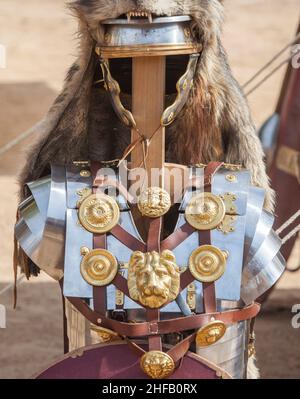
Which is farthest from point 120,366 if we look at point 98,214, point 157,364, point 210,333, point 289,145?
point 289,145

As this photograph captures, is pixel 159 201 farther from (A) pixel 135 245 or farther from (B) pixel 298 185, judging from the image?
(B) pixel 298 185

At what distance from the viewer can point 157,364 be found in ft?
→ 7.69

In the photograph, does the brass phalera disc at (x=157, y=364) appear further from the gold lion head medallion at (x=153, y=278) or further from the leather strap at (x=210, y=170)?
the leather strap at (x=210, y=170)

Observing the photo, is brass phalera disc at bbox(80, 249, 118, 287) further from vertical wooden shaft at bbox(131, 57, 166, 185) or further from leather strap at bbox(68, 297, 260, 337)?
vertical wooden shaft at bbox(131, 57, 166, 185)

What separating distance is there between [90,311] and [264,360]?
168 centimetres

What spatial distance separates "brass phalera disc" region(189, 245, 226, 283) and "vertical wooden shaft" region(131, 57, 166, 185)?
0.73 feet

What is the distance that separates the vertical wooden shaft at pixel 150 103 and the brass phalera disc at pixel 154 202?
0.08m

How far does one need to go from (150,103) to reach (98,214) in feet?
0.89

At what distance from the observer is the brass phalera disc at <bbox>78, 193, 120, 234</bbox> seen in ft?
7.88

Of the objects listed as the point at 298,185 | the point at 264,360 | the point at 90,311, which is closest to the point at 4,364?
the point at 264,360

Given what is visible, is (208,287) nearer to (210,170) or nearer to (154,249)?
(154,249)

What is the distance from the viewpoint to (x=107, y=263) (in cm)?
238

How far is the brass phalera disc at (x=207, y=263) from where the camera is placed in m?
2.39

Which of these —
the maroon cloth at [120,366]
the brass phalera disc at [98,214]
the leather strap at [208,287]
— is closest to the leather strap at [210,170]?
the leather strap at [208,287]
